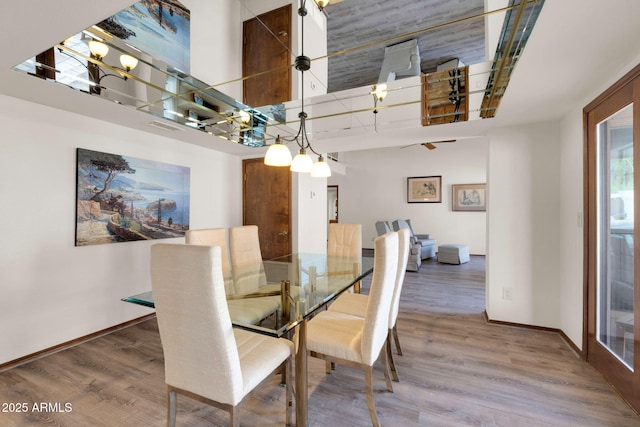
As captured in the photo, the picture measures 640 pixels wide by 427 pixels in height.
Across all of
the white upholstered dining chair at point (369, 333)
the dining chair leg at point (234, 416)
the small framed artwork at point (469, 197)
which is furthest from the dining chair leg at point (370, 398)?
the small framed artwork at point (469, 197)

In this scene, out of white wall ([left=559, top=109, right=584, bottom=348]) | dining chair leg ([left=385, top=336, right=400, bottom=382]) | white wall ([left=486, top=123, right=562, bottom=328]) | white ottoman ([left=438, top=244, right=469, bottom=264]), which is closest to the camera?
dining chair leg ([left=385, top=336, right=400, bottom=382])

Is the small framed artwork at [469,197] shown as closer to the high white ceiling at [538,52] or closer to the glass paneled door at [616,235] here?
the high white ceiling at [538,52]

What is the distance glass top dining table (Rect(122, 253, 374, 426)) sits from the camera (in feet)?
5.19

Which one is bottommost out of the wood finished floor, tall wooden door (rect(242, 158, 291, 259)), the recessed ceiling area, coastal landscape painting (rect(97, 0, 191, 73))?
the wood finished floor

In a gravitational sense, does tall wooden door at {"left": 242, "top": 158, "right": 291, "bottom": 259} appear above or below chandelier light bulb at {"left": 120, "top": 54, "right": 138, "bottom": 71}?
below

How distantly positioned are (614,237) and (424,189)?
20.3ft

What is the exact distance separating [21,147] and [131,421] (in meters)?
2.44

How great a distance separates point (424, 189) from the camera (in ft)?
26.8

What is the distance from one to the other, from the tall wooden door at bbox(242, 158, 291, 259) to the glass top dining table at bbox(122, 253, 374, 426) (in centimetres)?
94

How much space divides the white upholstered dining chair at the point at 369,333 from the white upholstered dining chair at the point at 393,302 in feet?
0.93

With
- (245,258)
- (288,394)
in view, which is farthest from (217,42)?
(288,394)

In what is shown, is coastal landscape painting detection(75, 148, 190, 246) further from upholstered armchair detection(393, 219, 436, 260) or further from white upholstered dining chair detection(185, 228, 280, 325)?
upholstered armchair detection(393, 219, 436, 260)

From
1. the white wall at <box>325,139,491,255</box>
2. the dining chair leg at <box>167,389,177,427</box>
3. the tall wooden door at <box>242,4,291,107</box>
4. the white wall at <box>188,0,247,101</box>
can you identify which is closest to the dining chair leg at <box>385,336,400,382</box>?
the dining chair leg at <box>167,389,177,427</box>

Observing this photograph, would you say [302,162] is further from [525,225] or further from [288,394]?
[525,225]
